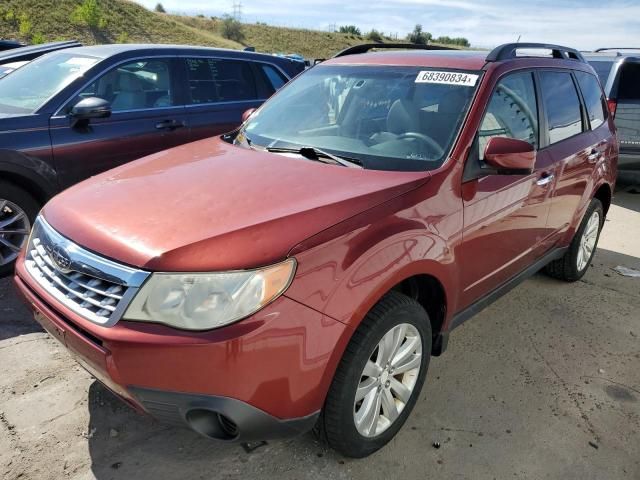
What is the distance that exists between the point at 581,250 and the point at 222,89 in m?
3.57

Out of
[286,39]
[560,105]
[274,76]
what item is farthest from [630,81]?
[286,39]

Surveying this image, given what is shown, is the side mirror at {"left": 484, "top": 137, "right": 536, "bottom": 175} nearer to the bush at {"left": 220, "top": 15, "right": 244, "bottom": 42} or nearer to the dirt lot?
the dirt lot

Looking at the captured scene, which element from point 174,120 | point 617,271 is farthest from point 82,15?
point 617,271

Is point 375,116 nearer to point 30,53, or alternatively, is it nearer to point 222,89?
point 222,89

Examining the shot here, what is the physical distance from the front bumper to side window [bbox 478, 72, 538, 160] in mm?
1392

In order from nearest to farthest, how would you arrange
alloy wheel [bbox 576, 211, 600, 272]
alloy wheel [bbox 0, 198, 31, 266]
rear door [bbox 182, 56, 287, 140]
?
alloy wheel [bbox 0, 198, 31, 266] → alloy wheel [bbox 576, 211, 600, 272] → rear door [bbox 182, 56, 287, 140]

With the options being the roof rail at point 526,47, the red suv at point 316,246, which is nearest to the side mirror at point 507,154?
the red suv at point 316,246

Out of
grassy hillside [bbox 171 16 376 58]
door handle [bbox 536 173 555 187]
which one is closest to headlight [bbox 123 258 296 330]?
door handle [bbox 536 173 555 187]

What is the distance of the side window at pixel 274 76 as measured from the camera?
564cm

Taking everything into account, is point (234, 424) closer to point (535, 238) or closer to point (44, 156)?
point (535, 238)

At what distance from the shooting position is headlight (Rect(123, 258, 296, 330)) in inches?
68.2

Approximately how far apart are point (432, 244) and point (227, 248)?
95cm

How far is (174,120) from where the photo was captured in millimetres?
4723

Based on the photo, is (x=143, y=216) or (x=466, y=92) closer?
(x=143, y=216)
